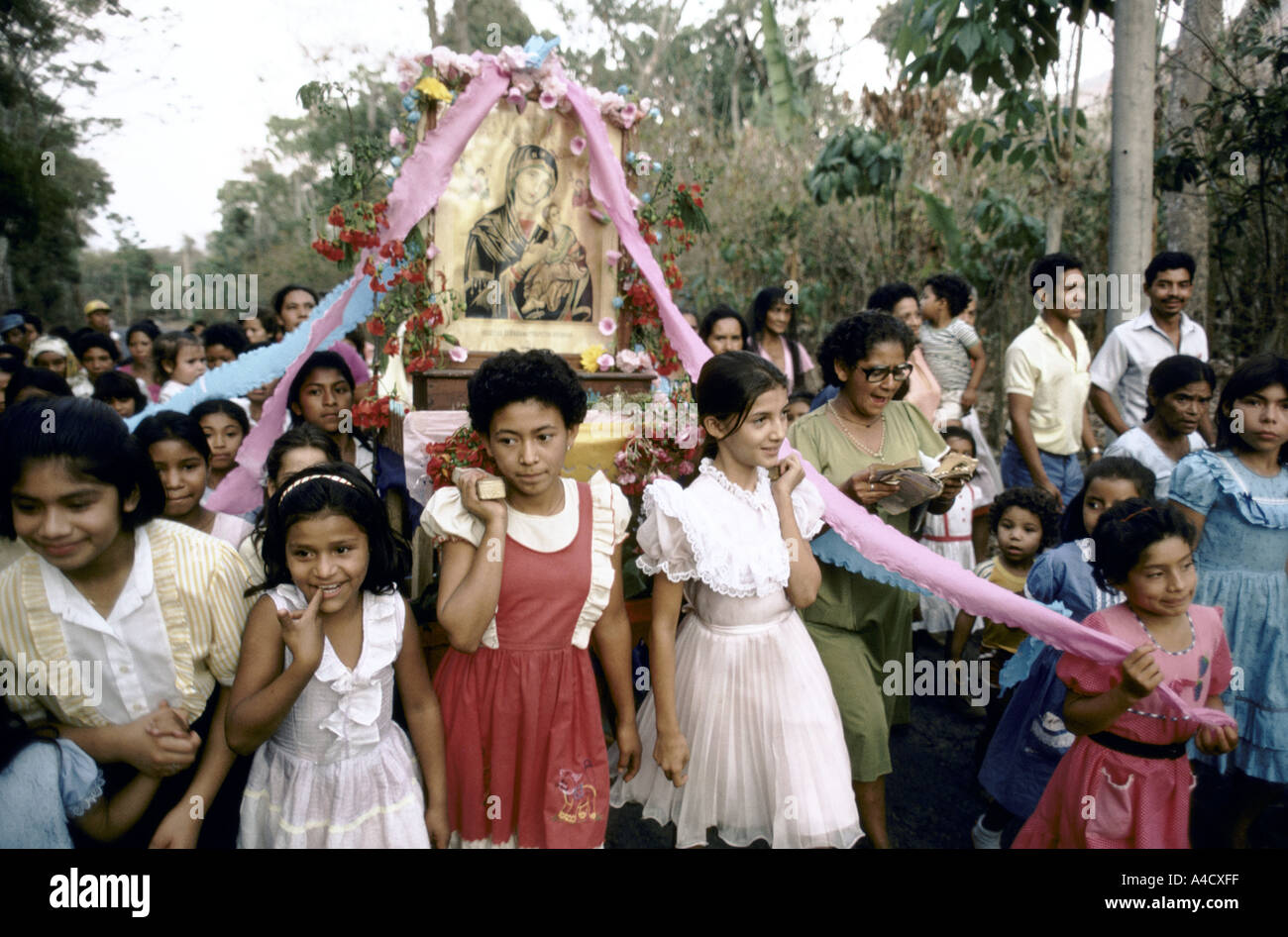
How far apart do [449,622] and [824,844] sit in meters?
1.36

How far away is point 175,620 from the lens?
2182 millimetres

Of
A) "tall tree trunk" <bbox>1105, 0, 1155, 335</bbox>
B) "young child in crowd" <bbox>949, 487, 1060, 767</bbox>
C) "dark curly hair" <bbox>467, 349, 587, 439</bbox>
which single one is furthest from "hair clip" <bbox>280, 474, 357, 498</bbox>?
"tall tree trunk" <bbox>1105, 0, 1155, 335</bbox>

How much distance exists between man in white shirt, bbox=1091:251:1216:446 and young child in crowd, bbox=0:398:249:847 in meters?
4.50

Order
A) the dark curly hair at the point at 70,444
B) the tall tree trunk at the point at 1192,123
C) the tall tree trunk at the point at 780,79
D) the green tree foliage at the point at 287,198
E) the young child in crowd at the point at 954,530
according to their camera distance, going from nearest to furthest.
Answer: the dark curly hair at the point at 70,444, the young child in crowd at the point at 954,530, the tall tree trunk at the point at 1192,123, the tall tree trunk at the point at 780,79, the green tree foliage at the point at 287,198

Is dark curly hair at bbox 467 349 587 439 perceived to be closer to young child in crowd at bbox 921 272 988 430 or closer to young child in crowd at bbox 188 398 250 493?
young child in crowd at bbox 188 398 250 493

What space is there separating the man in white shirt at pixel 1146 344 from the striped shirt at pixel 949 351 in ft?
4.17

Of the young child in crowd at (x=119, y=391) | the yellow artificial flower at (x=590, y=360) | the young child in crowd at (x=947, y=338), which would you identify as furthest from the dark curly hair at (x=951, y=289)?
the young child in crowd at (x=119, y=391)

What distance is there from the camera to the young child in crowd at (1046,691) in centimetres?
307

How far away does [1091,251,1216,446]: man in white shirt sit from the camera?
4613mm

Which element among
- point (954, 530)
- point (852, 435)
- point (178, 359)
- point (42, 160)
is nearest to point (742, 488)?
point (852, 435)

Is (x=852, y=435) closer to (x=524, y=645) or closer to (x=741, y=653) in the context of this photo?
(x=741, y=653)

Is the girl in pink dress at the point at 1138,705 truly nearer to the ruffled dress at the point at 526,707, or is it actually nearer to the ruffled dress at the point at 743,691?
the ruffled dress at the point at 743,691
